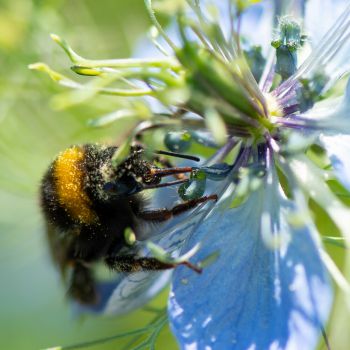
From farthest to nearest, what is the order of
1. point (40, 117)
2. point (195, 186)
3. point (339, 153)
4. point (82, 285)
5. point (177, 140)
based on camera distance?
point (40, 117) → point (82, 285) → point (177, 140) → point (195, 186) → point (339, 153)

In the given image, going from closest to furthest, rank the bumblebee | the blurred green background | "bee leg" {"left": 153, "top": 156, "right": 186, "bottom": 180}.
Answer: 1. the bumblebee
2. "bee leg" {"left": 153, "top": 156, "right": 186, "bottom": 180}
3. the blurred green background

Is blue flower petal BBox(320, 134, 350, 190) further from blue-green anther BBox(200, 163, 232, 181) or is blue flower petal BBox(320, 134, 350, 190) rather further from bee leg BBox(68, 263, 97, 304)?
bee leg BBox(68, 263, 97, 304)

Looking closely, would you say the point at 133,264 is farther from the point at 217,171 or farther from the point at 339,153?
the point at 339,153

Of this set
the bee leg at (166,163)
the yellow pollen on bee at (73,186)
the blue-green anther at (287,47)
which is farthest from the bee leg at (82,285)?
the blue-green anther at (287,47)

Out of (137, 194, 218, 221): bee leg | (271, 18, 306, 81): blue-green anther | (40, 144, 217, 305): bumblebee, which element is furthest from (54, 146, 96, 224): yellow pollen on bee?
(271, 18, 306, 81): blue-green anther

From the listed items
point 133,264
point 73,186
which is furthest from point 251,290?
point 73,186

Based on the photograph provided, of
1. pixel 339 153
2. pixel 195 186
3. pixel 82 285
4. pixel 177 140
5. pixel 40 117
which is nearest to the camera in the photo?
pixel 339 153

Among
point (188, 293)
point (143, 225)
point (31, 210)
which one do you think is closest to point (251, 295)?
point (188, 293)

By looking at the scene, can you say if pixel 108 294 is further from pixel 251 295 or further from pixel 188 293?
pixel 251 295
